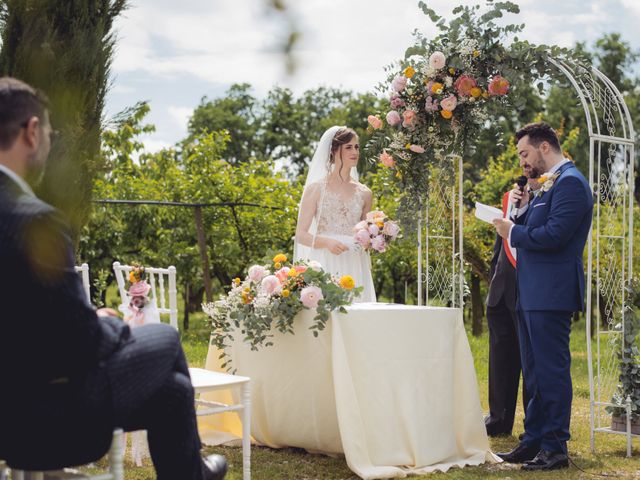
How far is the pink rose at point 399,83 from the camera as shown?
5.19 metres

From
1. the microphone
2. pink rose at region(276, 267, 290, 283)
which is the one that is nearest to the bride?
pink rose at region(276, 267, 290, 283)

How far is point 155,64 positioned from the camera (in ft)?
2.15

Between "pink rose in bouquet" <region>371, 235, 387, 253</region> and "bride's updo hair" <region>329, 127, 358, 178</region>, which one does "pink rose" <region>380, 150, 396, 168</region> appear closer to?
"bride's updo hair" <region>329, 127, 358, 178</region>

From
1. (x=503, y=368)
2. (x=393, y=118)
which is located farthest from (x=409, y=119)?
(x=503, y=368)

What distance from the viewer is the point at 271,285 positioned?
4.32 metres

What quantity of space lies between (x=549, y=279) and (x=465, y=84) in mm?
1343

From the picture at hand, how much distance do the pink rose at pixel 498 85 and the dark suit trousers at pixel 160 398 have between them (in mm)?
2997

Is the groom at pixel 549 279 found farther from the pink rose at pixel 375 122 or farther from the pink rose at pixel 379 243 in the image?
the pink rose at pixel 375 122

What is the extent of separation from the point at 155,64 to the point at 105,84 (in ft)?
15.0

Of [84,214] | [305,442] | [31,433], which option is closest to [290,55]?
[31,433]

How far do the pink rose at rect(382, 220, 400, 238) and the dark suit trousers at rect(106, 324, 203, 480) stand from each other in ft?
8.58

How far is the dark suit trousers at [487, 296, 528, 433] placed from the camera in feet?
17.5

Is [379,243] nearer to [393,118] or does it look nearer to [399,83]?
[393,118]

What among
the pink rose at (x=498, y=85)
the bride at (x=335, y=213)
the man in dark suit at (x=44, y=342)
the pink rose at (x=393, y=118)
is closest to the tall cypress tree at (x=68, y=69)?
the bride at (x=335, y=213)
